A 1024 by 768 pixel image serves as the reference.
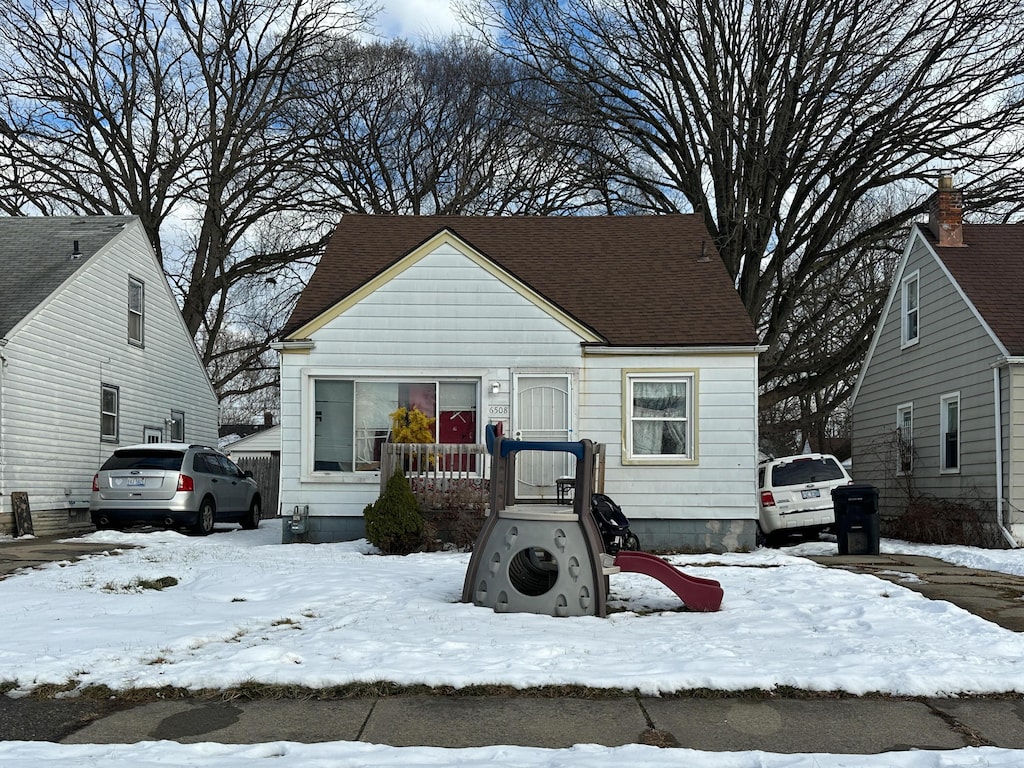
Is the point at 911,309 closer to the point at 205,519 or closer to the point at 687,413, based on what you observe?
the point at 687,413

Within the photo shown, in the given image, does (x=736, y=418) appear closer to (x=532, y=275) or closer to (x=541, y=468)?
(x=541, y=468)

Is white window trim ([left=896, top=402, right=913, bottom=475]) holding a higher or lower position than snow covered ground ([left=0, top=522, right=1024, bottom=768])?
higher

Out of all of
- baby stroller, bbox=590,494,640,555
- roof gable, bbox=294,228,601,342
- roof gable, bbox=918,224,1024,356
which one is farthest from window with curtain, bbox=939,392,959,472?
baby stroller, bbox=590,494,640,555

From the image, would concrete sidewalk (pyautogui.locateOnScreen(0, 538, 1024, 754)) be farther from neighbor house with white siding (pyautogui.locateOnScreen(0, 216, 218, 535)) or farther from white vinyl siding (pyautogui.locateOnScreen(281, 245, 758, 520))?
neighbor house with white siding (pyautogui.locateOnScreen(0, 216, 218, 535))

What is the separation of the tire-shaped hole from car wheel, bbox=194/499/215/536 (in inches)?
382

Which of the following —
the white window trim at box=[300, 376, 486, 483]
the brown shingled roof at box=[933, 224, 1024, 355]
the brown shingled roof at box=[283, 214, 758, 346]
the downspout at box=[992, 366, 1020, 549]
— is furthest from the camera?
the brown shingled roof at box=[933, 224, 1024, 355]

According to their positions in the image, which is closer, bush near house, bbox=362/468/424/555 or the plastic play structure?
the plastic play structure

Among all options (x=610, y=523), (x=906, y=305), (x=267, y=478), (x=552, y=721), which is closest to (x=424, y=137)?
(x=267, y=478)

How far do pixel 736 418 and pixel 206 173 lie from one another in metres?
20.7

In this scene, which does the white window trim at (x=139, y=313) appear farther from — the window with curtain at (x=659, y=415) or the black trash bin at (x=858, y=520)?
the black trash bin at (x=858, y=520)

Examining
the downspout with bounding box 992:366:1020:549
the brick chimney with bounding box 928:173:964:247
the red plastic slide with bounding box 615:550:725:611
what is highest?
the brick chimney with bounding box 928:173:964:247

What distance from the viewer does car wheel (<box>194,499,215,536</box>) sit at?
673 inches

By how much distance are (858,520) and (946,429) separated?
5.15 m

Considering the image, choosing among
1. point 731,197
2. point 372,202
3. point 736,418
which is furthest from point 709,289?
point 372,202
